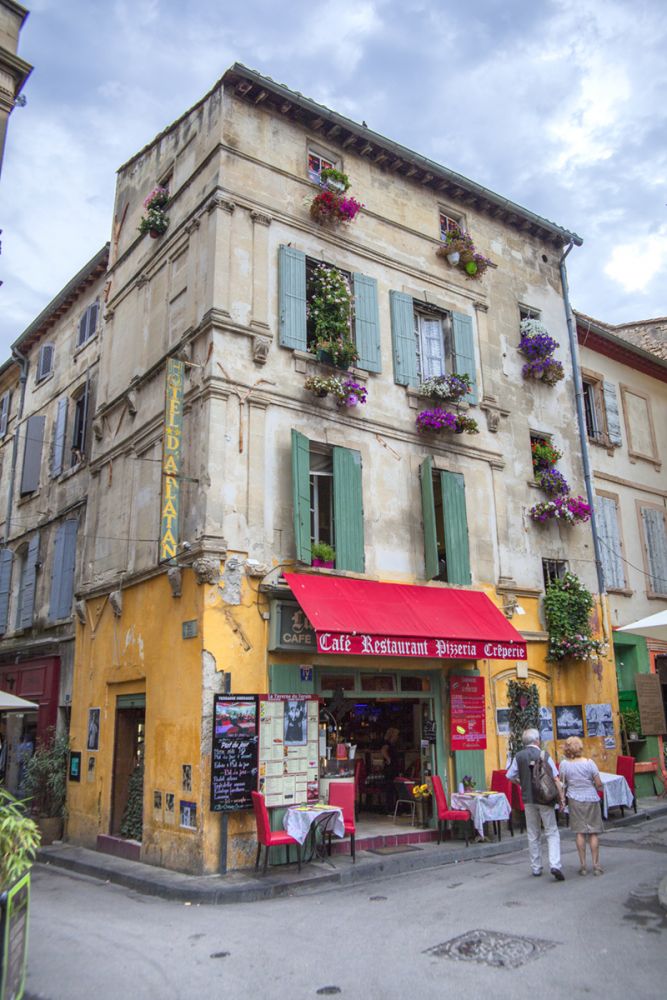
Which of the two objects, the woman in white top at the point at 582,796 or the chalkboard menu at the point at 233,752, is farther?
the chalkboard menu at the point at 233,752

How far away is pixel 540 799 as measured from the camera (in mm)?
8828

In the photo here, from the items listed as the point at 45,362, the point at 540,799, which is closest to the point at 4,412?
the point at 45,362

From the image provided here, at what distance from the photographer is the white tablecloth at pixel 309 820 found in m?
9.77

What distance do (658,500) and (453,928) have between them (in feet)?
47.4

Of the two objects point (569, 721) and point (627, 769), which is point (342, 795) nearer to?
point (569, 721)

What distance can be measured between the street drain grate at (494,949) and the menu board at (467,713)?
6165 millimetres

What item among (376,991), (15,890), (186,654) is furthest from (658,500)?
(15,890)

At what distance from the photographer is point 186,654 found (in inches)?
430

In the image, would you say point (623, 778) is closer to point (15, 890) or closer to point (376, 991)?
point (376, 991)

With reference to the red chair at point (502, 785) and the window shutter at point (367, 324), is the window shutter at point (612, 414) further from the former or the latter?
the red chair at point (502, 785)

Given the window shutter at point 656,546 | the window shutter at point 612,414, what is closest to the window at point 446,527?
the window shutter at point 612,414

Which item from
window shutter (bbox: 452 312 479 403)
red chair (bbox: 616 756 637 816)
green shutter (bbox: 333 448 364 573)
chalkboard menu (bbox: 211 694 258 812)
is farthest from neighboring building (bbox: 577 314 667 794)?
chalkboard menu (bbox: 211 694 258 812)

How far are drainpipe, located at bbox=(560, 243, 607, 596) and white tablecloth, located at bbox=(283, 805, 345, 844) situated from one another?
805cm

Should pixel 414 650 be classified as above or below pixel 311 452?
below
